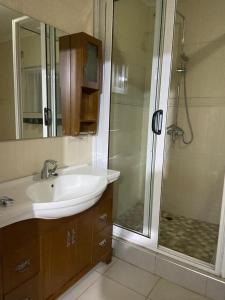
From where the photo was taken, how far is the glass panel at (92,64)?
172 centimetres

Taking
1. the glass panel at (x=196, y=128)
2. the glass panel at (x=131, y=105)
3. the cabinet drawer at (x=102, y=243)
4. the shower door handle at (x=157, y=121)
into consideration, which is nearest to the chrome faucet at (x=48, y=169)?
the cabinet drawer at (x=102, y=243)

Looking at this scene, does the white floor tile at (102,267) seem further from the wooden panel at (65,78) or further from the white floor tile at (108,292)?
the wooden panel at (65,78)

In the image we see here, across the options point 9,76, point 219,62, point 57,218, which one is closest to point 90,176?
point 57,218

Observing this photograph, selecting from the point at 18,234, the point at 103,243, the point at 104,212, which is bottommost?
the point at 103,243

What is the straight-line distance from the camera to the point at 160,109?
165 centimetres

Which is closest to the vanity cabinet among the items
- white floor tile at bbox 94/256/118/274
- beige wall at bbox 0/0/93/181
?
white floor tile at bbox 94/256/118/274

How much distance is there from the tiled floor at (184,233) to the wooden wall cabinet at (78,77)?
34.3 inches

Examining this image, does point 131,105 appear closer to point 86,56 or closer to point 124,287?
point 86,56

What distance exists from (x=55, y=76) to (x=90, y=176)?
2.41 ft

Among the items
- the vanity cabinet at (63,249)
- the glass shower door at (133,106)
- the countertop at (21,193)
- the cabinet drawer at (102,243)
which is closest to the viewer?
the countertop at (21,193)

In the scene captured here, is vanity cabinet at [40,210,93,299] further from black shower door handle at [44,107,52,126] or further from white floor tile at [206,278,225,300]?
white floor tile at [206,278,225,300]

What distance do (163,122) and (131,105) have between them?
475mm

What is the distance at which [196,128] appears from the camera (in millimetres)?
2469

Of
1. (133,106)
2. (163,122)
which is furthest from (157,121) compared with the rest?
(133,106)
